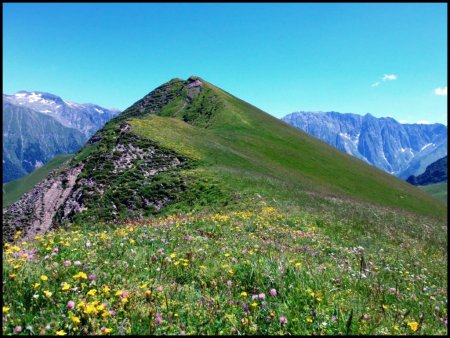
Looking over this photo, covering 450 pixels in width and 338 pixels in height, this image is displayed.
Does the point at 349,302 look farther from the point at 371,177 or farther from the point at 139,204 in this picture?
the point at 371,177

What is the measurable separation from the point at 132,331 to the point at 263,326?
205 cm

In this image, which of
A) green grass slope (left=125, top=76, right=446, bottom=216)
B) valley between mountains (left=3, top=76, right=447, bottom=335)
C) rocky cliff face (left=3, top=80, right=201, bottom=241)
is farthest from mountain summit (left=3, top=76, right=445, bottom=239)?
valley between mountains (left=3, top=76, right=447, bottom=335)

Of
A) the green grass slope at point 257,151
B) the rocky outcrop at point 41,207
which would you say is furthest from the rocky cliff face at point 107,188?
the green grass slope at point 257,151

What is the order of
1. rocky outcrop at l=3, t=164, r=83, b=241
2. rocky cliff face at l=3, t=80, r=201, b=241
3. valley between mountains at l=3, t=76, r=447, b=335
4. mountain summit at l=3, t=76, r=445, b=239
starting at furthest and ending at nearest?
rocky outcrop at l=3, t=164, r=83, b=241 → rocky cliff face at l=3, t=80, r=201, b=241 → mountain summit at l=3, t=76, r=445, b=239 → valley between mountains at l=3, t=76, r=447, b=335

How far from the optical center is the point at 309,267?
841 cm

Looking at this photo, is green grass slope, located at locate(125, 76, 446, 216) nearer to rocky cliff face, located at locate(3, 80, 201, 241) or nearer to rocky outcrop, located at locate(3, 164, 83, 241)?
rocky cliff face, located at locate(3, 80, 201, 241)

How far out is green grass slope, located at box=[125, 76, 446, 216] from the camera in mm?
45500

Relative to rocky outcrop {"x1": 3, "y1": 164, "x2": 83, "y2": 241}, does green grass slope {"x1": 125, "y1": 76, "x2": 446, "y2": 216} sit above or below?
above

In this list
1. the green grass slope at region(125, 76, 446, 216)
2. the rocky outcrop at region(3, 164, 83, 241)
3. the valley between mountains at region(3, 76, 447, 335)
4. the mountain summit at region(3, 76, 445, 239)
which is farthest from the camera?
the green grass slope at region(125, 76, 446, 216)

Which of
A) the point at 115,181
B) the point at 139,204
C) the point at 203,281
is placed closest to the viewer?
the point at 203,281

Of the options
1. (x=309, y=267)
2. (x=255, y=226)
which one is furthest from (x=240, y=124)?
(x=309, y=267)

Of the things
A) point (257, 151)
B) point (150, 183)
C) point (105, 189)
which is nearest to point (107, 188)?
point (105, 189)

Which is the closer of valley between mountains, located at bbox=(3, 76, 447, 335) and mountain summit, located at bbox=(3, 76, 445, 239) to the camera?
valley between mountains, located at bbox=(3, 76, 447, 335)

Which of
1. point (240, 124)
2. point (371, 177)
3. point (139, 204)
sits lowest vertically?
point (139, 204)
